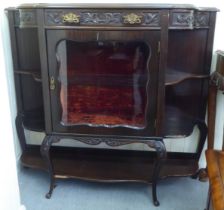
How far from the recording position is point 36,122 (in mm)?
1792

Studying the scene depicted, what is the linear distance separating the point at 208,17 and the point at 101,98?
2.16 feet

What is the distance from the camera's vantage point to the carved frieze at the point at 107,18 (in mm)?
1316

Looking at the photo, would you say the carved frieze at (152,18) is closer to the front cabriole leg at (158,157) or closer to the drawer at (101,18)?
the drawer at (101,18)

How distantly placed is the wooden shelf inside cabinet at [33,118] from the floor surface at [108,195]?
13.1 inches

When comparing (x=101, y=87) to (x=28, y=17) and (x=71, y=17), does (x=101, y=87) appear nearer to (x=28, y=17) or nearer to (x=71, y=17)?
(x=71, y=17)

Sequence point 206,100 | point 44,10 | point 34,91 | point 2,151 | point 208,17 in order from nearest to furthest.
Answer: point 2,151
point 44,10
point 208,17
point 206,100
point 34,91

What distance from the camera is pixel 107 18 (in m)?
1.33

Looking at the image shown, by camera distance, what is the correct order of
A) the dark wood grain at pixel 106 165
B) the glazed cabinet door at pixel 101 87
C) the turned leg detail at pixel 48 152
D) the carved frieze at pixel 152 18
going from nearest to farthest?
the carved frieze at pixel 152 18 → the glazed cabinet door at pixel 101 87 → the turned leg detail at pixel 48 152 → the dark wood grain at pixel 106 165

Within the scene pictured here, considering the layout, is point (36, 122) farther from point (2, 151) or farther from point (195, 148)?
point (195, 148)

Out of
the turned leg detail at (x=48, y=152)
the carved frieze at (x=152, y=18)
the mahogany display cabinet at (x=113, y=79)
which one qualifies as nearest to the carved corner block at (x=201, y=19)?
the mahogany display cabinet at (x=113, y=79)

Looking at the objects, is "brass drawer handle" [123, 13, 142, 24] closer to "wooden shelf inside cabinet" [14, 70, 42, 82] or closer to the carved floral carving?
the carved floral carving

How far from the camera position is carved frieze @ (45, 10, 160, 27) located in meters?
1.32

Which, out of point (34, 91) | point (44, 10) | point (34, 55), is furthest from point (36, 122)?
point (44, 10)

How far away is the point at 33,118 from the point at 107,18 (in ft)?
2.64
